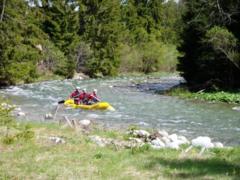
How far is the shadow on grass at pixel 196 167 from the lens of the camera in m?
7.80

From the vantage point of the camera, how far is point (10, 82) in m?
36.9

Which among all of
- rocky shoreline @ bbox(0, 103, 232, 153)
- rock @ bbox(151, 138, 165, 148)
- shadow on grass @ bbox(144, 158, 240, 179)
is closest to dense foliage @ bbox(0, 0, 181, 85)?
rocky shoreline @ bbox(0, 103, 232, 153)

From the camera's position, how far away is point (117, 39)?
56.7 metres

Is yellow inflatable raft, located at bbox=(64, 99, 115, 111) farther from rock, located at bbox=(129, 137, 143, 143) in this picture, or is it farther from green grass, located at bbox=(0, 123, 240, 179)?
green grass, located at bbox=(0, 123, 240, 179)

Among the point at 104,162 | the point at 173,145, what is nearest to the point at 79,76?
the point at 173,145

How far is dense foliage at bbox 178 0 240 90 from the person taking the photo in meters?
27.6

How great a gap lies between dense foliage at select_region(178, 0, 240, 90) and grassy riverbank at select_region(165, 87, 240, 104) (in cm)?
163

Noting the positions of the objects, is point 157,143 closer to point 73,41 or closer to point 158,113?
point 158,113

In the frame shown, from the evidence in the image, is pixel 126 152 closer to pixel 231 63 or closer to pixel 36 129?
pixel 36 129

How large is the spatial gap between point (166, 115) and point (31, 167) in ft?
43.0

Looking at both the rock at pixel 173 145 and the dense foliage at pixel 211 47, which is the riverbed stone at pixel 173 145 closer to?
the rock at pixel 173 145

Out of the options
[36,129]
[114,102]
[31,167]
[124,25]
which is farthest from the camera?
[124,25]

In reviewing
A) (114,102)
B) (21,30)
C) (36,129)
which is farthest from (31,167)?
(21,30)

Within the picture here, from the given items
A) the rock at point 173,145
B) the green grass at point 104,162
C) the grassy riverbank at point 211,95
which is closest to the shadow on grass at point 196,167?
the green grass at point 104,162
